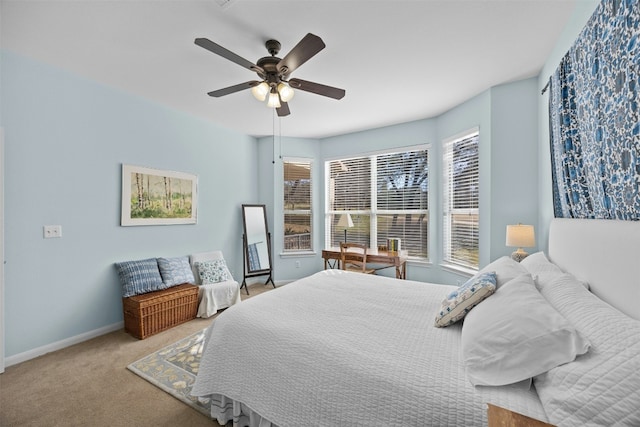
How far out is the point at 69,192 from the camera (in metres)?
2.63

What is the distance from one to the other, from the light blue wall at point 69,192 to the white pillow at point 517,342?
11.3 feet

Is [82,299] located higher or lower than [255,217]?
lower

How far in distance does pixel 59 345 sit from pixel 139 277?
0.85 meters

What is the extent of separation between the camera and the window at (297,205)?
4.95 m

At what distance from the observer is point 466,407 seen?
3.12ft

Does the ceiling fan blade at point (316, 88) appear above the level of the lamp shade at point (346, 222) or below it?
above

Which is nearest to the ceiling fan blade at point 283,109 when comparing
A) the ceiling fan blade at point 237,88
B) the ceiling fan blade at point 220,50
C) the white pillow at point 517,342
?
the ceiling fan blade at point 237,88

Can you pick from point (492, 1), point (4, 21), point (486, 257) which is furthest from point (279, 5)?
point (486, 257)

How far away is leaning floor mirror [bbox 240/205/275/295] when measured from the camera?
4.47 meters

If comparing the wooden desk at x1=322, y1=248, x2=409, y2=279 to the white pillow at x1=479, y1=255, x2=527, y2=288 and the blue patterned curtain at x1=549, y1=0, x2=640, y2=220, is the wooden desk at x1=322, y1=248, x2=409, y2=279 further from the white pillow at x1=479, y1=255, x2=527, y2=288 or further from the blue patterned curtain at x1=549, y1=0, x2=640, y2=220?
the blue patterned curtain at x1=549, y1=0, x2=640, y2=220

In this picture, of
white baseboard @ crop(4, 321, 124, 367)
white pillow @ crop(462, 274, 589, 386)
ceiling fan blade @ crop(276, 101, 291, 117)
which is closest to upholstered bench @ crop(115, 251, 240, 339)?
white baseboard @ crop(4, 321, 124, 367)

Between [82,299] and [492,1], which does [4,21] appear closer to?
[82,299]

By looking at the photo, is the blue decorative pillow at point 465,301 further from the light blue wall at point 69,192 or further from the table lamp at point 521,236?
the light blue wall at point 69,192

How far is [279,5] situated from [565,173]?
225 centimetres
